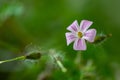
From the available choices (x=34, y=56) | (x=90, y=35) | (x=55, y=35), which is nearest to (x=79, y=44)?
(x=90, y=35)

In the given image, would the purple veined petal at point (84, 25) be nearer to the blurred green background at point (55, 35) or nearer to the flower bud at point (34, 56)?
the flower bud at point (34, 56)

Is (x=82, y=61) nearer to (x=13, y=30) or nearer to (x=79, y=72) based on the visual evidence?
(x=79, y=72)

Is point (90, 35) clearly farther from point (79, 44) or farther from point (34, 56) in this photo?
point (34, 56)

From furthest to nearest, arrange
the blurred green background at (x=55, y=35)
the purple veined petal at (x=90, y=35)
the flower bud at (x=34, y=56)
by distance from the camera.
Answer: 1. the blurred green background at (x=55, y=35)
2. the flower bud at (x=34, y=56)
3. the purple veined petal at (x=90, y=35)

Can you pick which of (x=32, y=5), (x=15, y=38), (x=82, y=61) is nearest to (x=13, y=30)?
(x=15, y=38)

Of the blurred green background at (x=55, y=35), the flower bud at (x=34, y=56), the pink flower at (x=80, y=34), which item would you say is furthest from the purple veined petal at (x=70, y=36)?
the blurred green background at (x=55, y=35)

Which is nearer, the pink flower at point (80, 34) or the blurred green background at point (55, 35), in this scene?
the pink flower at point (80, 34)
